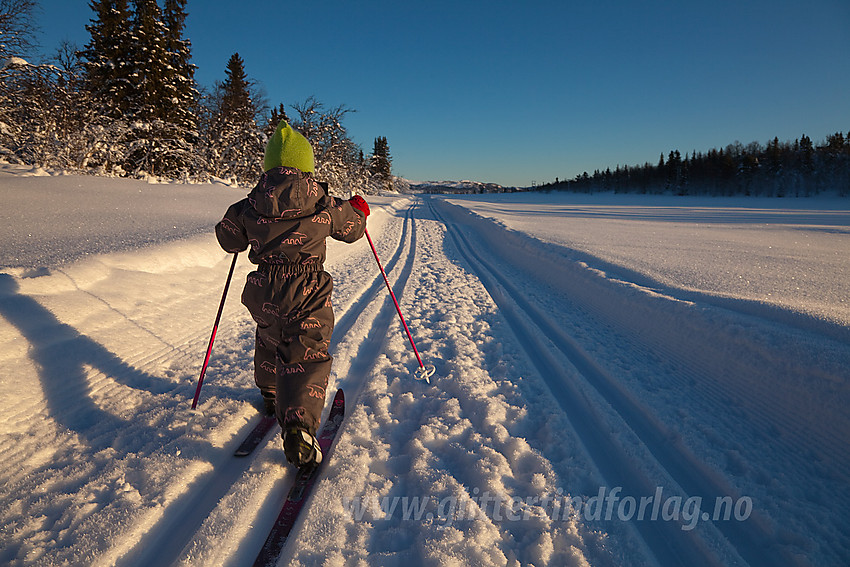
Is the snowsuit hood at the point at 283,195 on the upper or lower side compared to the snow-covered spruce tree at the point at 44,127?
lower

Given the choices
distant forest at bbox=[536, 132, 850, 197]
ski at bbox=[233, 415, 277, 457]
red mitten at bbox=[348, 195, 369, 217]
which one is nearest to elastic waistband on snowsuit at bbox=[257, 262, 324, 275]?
red mitten at bbox=[348, 195, 369, 217]

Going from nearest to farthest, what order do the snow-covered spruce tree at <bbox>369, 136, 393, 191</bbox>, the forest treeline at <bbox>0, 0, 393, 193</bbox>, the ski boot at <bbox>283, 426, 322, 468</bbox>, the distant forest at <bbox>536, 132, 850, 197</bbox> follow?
the ski boot at <bbox>283, 426, 322, 468</bbox> < the forest treeline at <bbox>0, 0, 393, 193</bbox> < the distant forest at <bbox>536, 132, 850, 197</bbox> < the snow-covered spruce tree at <bbox>369, 136, 393, 191</bbox>

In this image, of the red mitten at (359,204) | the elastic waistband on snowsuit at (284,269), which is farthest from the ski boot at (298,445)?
the red mitten at (359,204)

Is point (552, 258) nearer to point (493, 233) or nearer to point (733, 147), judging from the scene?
point (493, 233)

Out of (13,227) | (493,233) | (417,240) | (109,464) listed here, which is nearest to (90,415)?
(109,464)

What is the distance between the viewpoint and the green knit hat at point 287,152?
2074 mm

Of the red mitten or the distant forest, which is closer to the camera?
the red mitten

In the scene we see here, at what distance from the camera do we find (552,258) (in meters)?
7.11

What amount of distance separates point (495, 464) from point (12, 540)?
2221 mm

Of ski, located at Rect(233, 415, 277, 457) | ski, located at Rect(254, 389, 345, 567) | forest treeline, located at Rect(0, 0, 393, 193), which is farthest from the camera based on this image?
forest treeline, located at Rect(0, 0, 393, 193)

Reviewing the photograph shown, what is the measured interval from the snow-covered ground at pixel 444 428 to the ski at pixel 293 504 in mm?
58

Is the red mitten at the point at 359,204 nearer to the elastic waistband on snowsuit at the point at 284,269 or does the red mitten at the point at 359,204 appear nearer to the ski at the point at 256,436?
the elastic waistband on snowsuit at the point at 284,269

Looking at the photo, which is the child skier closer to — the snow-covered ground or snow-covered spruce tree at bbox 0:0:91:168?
the snow-covered ground

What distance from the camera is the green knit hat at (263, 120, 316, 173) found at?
207 cm
